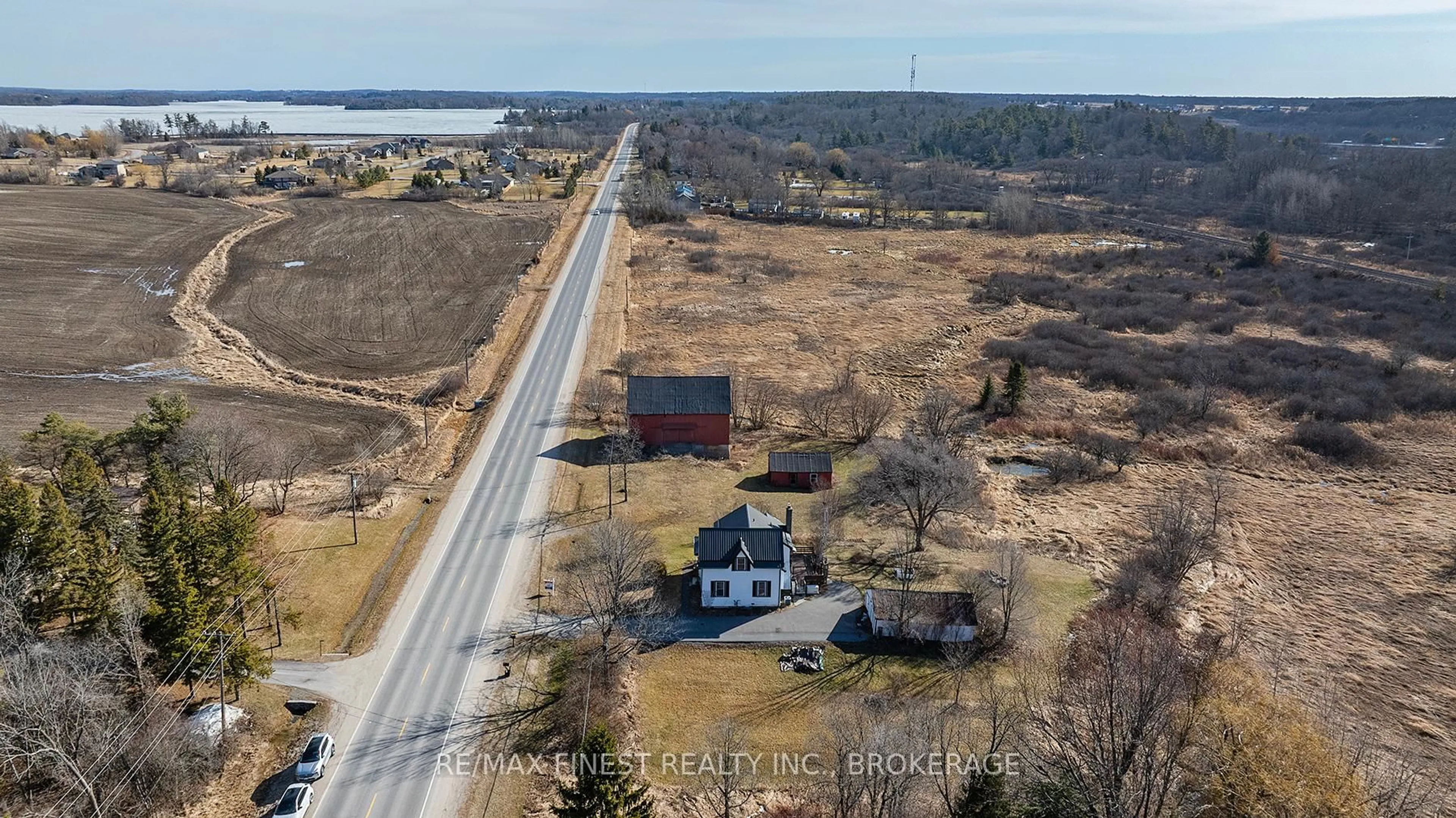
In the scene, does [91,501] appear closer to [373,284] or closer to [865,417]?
[865,417]

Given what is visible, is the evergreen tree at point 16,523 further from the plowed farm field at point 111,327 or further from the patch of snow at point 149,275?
the patch of snow at point 149,275

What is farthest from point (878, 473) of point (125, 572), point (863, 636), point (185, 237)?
point (185, 237)

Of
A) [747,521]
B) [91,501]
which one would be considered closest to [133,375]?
[91,501]

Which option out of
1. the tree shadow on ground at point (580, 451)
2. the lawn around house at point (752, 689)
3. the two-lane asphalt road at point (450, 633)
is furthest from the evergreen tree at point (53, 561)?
the tree shadow on ground at point (580, 451)

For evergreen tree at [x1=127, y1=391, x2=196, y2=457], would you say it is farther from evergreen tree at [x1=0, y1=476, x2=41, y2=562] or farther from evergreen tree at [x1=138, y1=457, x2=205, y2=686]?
evergreen tree at [x1=138, y1=457, x2=205, y2=686]

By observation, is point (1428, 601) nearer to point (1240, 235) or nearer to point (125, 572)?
point (125, 572)

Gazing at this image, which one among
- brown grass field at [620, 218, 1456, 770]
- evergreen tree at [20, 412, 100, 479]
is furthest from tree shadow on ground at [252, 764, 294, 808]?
evergreen tree at [20, 412, 100, 479]
